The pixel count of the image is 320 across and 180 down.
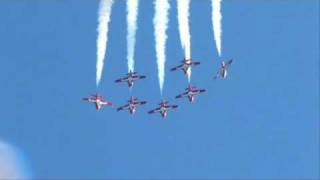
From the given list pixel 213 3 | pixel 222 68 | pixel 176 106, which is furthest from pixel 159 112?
pixel 213 3

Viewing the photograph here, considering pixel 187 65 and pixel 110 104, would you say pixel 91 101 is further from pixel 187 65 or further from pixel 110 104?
pixel 187 65

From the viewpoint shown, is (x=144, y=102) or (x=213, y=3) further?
(x=144, y=102)

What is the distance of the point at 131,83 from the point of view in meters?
69.8

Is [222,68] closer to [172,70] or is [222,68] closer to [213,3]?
[172,70]

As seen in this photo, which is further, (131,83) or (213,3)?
(131,83)

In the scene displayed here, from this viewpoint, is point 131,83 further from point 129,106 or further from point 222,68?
point 222,68

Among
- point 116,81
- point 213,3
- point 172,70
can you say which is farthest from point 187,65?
point 213,3

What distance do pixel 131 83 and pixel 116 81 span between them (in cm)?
119

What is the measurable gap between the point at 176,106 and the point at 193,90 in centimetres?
189

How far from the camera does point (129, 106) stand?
7156 centimetres

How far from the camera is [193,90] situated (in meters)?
71.6

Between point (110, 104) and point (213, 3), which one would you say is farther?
point (110, 104)

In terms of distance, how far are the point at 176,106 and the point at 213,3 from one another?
16.6 m

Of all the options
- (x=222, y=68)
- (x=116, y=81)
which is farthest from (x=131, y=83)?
(x=222, y=68)
